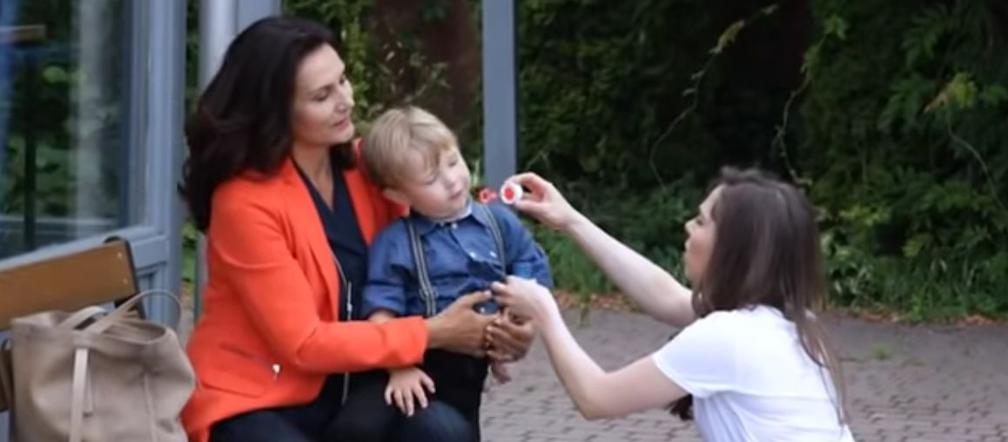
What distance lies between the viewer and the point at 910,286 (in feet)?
38.0

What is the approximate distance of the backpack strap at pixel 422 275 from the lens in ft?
14.2

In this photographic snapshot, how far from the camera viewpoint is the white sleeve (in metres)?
3.88

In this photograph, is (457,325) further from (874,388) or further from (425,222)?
(874,388)

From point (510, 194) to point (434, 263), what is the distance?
9.7 inches

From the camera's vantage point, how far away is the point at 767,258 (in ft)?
12.8

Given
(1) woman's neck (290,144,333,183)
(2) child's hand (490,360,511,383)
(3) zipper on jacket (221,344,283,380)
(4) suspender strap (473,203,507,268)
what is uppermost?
(1) woman's neck (290,144,333,183)

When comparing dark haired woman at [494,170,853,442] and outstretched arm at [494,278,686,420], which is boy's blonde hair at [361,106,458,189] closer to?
outstretched arm at [494,278,686,420]

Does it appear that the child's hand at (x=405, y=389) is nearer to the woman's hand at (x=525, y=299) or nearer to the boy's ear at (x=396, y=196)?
the woman's hand at (x=525, y=299)

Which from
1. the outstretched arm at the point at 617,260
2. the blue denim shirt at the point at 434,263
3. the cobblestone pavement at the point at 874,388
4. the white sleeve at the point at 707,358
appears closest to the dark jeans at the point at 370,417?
the blue denim shirt at the point at 434,263

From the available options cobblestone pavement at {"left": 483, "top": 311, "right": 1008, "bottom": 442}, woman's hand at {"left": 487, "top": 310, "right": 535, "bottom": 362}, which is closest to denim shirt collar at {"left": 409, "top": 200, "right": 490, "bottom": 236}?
woman's hand at {"left": 487, "top": 310, "right": 535, "bottom": 362}

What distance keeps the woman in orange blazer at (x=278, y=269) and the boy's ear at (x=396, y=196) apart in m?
0.13

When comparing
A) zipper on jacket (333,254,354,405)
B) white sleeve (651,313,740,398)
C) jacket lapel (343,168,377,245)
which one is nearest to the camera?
white sleeve (651,313,740,398)

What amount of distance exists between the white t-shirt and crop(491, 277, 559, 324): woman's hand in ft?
1.00

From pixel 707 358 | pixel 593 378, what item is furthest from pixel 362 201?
pixel 707 358
